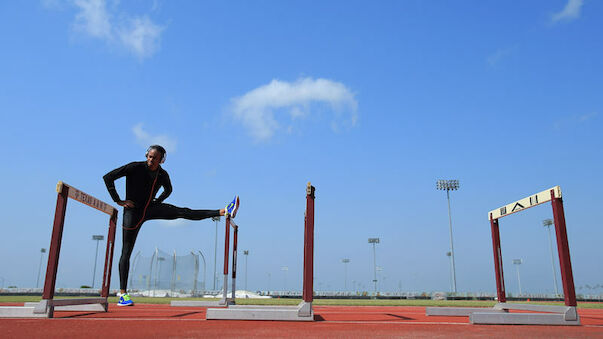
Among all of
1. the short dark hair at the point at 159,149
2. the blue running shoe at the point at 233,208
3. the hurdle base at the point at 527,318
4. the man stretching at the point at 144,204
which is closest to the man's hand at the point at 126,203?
the man stretching at the point at 144,204

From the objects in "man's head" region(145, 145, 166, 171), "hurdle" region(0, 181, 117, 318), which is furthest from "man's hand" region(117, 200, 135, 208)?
"man's head" region(145, 145, 166, 171)

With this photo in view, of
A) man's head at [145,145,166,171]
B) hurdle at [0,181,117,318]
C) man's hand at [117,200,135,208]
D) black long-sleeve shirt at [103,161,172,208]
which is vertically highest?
man's head at [145,145,166,171]

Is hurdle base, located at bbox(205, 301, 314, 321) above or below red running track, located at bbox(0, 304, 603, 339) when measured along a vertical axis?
above

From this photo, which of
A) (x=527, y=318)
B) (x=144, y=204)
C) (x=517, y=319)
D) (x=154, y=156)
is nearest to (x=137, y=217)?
(x=144, y=204)

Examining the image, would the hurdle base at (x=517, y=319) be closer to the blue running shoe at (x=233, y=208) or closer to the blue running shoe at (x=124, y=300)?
the blue running shoe at (x=233, y=208)

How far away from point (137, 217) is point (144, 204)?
242 mm

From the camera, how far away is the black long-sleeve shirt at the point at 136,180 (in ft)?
21.6

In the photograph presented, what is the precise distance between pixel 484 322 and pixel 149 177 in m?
5.44

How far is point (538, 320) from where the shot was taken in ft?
17.5

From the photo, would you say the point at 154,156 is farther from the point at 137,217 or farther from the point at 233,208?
the point at 233,208

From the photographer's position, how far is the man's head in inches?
271

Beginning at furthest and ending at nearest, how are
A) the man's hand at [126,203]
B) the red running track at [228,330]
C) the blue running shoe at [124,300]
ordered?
1. the blue running shoe at [124,300]
2. the man's hand at [126,203]
3. the red running track at [228,330]

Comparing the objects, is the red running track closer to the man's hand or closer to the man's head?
the man's hand

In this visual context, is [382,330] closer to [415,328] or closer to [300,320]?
[415,328]
